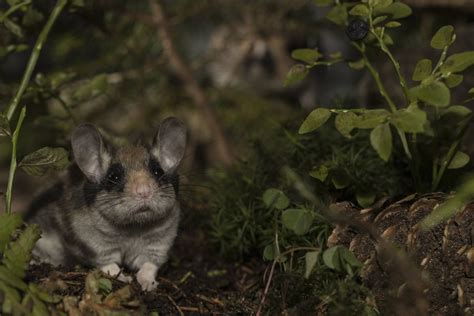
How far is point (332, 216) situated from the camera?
2238 millimetres

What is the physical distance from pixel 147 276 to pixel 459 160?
1486 mm

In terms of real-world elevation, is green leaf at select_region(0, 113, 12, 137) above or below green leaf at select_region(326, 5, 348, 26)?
above

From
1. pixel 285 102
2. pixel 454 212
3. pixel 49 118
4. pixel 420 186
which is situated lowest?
pixel 285 102

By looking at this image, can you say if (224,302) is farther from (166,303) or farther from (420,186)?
(420,186)

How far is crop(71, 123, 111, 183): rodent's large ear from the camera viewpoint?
310 cm

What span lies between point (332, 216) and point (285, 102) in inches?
122

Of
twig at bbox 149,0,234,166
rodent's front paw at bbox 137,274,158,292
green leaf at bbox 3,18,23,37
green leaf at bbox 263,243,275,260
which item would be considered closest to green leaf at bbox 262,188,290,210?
green leaf at bbox 263,243,275,260

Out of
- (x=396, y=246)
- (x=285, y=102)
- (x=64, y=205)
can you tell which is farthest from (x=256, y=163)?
(x=285, y=102)

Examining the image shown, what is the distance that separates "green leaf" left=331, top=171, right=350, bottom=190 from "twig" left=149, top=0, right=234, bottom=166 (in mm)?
1677

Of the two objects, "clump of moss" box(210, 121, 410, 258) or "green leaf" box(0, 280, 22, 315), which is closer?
"green leaf" box(0, 280, 22, 315)

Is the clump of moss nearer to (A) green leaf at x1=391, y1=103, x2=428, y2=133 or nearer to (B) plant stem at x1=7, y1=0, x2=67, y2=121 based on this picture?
(A) green leaf at x1=391, y1=103, x2=428, y2=133

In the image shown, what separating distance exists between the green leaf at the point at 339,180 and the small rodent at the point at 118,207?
75 centimetres

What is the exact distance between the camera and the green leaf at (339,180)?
2861 millimetres

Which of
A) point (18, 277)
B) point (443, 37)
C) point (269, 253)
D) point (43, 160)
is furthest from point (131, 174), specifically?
point (443, 37)
